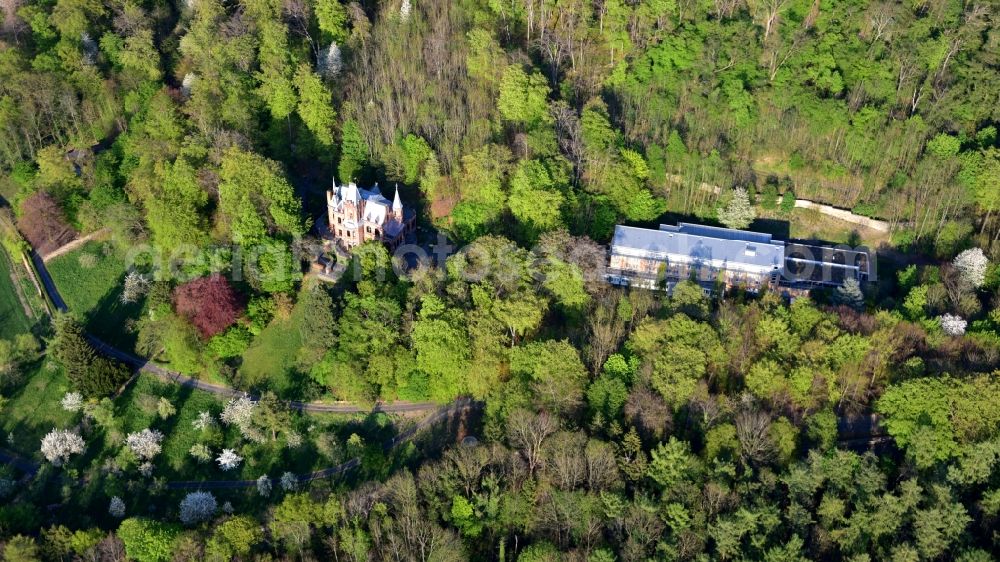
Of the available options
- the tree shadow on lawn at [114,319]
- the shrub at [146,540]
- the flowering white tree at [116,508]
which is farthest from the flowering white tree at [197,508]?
the tree shadow on lawn at [114,319]

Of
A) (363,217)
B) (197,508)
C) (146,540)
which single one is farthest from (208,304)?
(146,540)

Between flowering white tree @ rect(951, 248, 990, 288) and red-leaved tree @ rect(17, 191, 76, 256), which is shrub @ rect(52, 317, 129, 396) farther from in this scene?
flowering white tree @ rect(951, 248, 990, 288)

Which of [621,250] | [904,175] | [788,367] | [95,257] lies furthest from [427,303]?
[904,175]

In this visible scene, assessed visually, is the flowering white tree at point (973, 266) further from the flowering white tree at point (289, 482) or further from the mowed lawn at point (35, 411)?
the mowed lawn at point (35, 411)

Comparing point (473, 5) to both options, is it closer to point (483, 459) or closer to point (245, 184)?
point (245, 184)

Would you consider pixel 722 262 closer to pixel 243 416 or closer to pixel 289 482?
pixel 289 482
